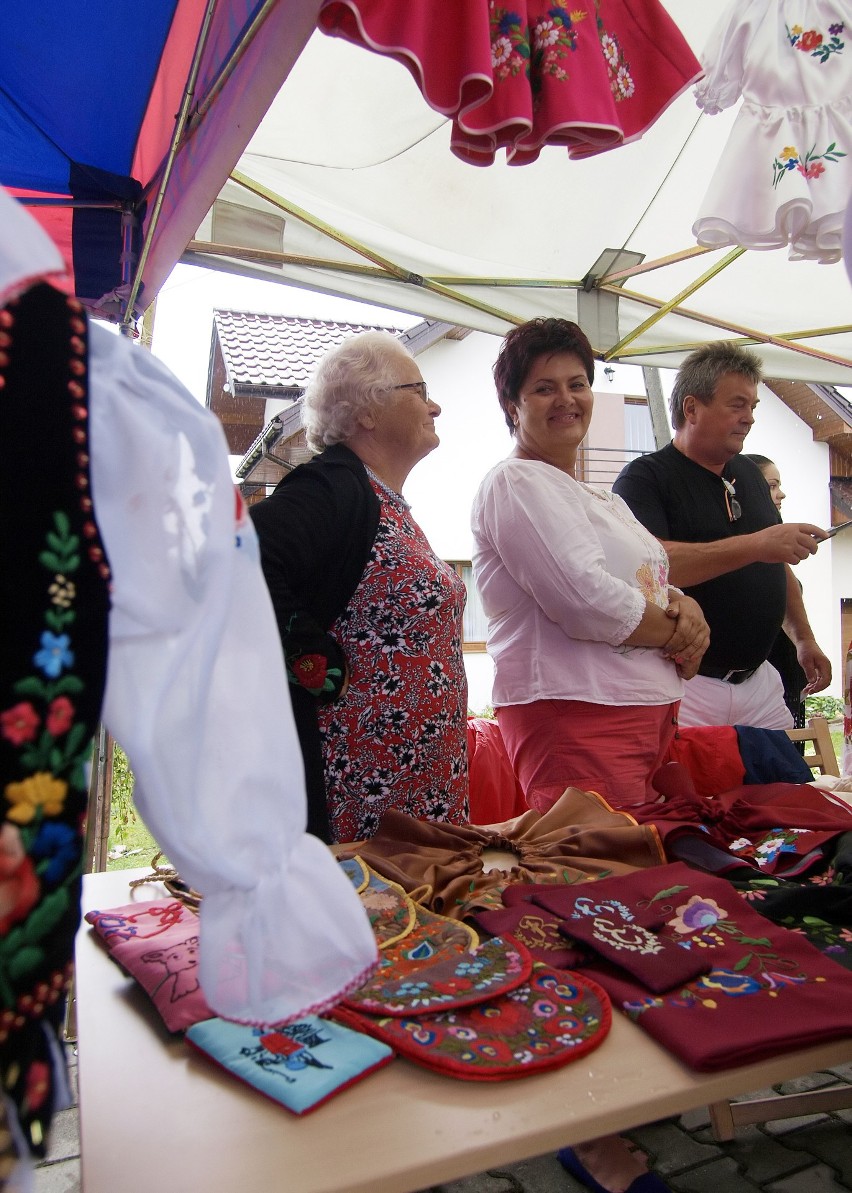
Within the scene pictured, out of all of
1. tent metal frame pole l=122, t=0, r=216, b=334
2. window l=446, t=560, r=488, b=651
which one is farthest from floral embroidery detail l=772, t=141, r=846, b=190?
window l=446, t=560, r=488, b=651

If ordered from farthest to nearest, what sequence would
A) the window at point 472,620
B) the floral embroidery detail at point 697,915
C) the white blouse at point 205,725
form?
the window at point 472,620 < the floral embroidery detail at point 697,915 < the white blouse at point 205,725

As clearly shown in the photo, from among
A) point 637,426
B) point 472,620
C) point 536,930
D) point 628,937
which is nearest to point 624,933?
point 628,937

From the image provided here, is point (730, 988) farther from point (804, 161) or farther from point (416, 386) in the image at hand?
point (804, 161)

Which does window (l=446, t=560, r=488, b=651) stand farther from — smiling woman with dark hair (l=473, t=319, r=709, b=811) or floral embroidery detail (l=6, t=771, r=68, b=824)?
floral embroidery detail (l=6, t=771, r=68, b=824)

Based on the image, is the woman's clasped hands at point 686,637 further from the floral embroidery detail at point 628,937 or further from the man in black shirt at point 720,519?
the floral embroidery detail at point 628,937

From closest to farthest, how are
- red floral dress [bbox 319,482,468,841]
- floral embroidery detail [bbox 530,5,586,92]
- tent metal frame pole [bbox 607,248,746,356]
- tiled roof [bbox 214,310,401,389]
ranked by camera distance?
1. floral embroidery detail [bbox 530,5,586,92]
2. red floral dress [bbox 319,482,468,841]
3. tent metal frame pole [bbox 607,248,746,356]
4. tiled roof [bbox 214,310,401,389]

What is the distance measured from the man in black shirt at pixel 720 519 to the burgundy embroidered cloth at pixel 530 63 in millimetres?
1173

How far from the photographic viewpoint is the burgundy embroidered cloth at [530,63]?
4.74 feet

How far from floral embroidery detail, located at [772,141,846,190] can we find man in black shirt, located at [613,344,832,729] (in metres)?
0.63

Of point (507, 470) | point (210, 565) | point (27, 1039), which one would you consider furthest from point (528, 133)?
point (27, 1039)

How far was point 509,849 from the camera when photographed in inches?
64.2

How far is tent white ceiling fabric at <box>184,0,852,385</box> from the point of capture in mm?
2877

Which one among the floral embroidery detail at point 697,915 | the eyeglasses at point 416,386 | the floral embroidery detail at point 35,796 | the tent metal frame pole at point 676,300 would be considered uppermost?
the tent metal frame pole at point 676,300

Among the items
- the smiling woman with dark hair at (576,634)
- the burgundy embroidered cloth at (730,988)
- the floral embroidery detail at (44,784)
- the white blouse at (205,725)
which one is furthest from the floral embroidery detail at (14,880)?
the smiling woman with dark hair at (576,634)
